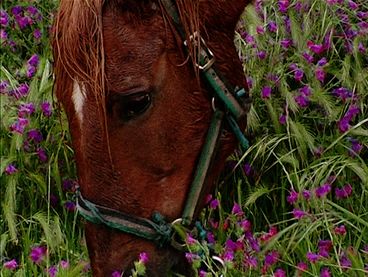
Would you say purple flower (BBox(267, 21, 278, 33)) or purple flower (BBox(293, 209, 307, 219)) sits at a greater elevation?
purple flower (BBox(267, 21, 278, 33))

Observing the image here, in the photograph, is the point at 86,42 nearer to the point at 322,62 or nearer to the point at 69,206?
the point at 69,206

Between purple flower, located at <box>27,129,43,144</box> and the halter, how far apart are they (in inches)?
48.5

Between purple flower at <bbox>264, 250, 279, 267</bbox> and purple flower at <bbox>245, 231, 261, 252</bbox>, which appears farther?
purple flower at <bbox>245, 231, 261, 252</bbox>

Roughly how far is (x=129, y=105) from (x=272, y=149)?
4.03 ft

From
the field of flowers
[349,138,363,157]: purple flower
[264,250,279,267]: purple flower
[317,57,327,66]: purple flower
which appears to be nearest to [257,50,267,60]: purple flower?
the field of flowers

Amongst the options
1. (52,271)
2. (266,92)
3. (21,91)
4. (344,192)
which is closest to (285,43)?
(266,92)

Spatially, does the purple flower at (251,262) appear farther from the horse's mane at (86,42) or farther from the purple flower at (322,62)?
the purple flower at (322,62)

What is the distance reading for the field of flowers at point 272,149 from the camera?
11.5ft

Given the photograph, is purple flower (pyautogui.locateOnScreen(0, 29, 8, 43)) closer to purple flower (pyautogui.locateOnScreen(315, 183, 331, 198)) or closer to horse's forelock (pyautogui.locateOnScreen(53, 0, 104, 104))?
horse's forelock (pyautogui.locateOnScreen(53, 0, 104, 104))

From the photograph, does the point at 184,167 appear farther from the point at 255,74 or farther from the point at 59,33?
the point at 255,74

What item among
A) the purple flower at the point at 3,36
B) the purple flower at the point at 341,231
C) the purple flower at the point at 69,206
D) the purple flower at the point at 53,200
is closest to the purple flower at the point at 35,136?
the purple flower at the point at 53,200

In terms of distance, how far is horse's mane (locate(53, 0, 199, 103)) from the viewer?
9.14 feet

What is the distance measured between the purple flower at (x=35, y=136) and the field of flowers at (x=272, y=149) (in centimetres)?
1

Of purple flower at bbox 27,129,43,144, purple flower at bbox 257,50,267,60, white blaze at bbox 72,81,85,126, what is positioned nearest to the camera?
white blaze at bbox 72,81,85,126
